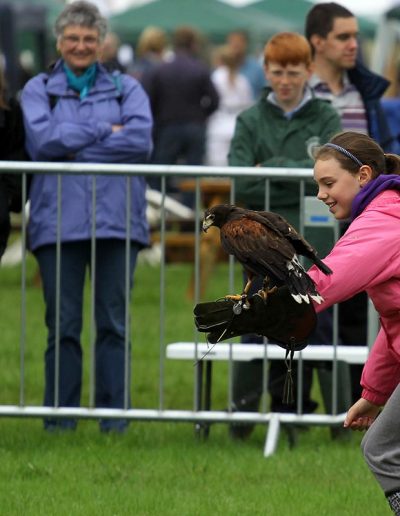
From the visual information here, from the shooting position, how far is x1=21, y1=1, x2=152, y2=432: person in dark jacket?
25.9 ft

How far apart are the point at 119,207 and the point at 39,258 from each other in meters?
0.50

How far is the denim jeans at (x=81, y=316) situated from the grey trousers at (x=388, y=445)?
321 centimetres

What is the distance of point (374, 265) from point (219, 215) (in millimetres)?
622

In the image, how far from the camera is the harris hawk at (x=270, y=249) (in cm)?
445

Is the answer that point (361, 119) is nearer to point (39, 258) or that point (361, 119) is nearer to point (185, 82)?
point (39, 258)

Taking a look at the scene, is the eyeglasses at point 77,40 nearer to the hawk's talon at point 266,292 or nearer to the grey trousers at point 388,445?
the grey trousers at point 388,445

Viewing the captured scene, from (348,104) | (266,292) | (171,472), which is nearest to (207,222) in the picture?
(266,292)

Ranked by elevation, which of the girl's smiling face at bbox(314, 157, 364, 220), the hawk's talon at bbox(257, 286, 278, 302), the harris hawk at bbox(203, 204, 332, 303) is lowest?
the hawk's talon at bbox(257, 286, 278, 302)

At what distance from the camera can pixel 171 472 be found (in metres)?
7.10

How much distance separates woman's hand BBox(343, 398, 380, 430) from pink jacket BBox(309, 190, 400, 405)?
23cm

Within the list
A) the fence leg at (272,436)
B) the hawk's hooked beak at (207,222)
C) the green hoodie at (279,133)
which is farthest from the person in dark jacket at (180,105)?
the hawk's hooked beak at (207,222)

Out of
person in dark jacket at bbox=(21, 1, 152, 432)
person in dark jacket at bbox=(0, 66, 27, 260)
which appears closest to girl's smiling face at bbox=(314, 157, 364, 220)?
person in dark jacket at bbox=(21, 1, 152, 432)

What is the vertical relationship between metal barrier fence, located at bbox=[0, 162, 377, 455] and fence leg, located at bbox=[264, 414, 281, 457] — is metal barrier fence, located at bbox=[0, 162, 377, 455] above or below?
above

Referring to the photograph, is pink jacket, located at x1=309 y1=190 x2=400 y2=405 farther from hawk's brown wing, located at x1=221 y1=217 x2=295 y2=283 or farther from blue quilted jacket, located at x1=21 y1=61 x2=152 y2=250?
blue quilted jacket, located at x1=21 y1=61 x2=152 y2=250
